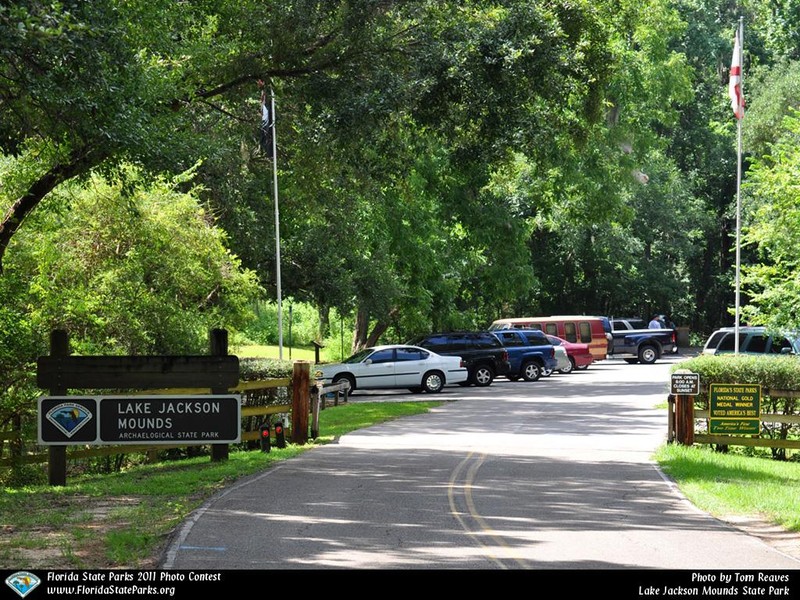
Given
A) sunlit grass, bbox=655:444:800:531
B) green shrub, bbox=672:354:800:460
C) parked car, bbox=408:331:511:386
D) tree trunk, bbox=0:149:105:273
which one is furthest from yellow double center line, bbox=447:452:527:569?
parked car, bbox=408:331:511:386

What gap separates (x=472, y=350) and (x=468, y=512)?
27974mm

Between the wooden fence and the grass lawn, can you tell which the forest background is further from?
the grass lawn

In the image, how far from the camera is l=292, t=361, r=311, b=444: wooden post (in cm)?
2062

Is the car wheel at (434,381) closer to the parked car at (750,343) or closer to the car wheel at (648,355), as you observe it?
the parked car at (750,343)

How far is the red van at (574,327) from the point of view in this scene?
50281 mm

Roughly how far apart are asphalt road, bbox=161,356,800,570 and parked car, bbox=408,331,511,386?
16192mm

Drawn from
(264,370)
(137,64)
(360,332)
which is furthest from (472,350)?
(137,64)

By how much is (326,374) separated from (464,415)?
9840mm

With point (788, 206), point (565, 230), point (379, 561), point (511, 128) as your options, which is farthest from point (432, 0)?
point (565, 230)

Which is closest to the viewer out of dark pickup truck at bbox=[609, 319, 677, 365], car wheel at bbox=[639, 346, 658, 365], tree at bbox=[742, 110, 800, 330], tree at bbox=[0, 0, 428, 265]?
tree at bbox=[0, 0, 428, 265]

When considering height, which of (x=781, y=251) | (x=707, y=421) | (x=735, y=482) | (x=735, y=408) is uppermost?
(x=781, y=251)

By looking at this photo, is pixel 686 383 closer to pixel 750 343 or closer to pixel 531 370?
pixel 750 343

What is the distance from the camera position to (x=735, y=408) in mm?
20656
